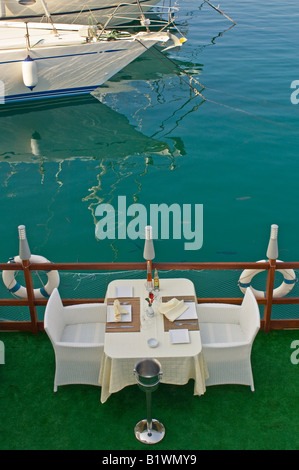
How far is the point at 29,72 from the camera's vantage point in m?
16.6

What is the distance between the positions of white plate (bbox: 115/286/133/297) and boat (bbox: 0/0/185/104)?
12.0 metres

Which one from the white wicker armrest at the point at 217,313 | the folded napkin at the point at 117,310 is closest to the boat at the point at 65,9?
the white wicker armrest at the point at 217,313

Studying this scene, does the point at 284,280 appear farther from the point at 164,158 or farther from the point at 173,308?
the point at 164,158

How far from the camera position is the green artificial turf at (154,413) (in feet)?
18.5

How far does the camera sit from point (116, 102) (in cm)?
1795

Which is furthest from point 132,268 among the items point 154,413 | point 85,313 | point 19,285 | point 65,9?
point 65,9

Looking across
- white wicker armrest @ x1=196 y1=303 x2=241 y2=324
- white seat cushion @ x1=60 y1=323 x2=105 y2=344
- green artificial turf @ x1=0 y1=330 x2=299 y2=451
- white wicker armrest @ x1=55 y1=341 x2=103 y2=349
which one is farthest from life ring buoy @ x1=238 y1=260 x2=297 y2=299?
white wicker armrest @ x1=55 y1=341 x2=103 y2=349

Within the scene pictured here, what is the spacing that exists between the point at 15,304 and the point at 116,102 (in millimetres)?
12454

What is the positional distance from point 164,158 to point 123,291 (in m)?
8.89

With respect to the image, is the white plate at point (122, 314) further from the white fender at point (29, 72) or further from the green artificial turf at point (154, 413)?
the white fender at point (29, 72)

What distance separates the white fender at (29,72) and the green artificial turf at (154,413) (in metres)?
12.3

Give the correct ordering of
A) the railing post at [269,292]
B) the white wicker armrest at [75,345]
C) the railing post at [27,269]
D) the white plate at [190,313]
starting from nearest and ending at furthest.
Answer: the white wicker armrest at [75,345], the white plate at [190,313], the railing post at [27,269], the railing post at [269,292]

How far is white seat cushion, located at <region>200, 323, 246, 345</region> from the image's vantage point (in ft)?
20.8
